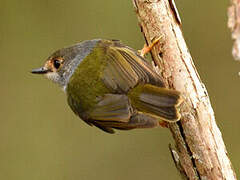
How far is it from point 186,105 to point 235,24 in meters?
1.17

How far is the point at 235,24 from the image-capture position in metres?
2.80

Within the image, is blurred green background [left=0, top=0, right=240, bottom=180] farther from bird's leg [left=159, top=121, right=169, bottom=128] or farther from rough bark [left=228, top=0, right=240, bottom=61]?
rough bark [left=228, top=0, right=240, bottom=61]

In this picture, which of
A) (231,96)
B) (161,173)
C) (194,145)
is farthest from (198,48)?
(194,145)

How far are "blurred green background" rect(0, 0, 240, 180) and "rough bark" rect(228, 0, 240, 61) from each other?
3.87 meters

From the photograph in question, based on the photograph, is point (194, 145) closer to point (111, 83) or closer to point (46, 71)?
point (111, 83)

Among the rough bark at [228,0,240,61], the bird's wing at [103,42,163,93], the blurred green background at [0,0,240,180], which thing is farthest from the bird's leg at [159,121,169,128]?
the blurred green background at [0,0,240,180]

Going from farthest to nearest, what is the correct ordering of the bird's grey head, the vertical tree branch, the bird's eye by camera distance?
1. the bird's eye
2. the bird's grey head
3. the vertical tree branch

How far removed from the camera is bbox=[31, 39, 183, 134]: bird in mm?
3914

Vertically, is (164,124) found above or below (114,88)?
below

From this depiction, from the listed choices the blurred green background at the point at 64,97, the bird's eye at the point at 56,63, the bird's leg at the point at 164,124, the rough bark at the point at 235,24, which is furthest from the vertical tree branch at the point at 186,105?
the blurred green background at the point at 64,97

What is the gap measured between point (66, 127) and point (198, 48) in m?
2.18

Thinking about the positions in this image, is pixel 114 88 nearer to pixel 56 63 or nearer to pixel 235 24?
pixel 56 63

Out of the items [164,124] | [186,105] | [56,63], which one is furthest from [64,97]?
[186,105]

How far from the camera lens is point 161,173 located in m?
6.64
